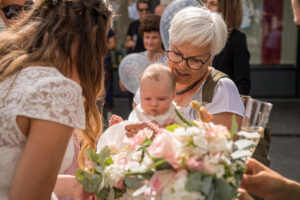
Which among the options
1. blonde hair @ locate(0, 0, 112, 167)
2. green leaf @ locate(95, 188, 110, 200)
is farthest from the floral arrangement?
blonde hair @ locate(0, 0, 112, 167)

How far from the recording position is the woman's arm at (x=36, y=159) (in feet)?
5.27

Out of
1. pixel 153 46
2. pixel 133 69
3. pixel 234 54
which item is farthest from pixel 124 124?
pixel 153 46

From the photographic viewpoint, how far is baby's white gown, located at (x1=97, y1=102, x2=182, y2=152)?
2.43 meters

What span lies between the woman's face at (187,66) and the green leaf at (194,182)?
1.25 meters

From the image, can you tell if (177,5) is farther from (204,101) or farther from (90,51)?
(90,51)

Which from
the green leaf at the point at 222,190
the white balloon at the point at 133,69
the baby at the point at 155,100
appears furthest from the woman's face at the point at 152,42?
the green leaf at the point at 222,190

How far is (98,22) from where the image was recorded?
1.88m

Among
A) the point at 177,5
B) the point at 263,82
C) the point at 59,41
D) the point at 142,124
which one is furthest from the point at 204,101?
the point at 263,82

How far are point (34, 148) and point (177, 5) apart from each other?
3.32m

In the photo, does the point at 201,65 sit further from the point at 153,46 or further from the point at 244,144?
the point at 153,46

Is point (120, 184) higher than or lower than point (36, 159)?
lower

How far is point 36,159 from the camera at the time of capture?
161 cm

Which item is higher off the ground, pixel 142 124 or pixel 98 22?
pixel 98 22

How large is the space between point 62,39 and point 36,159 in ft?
1.60
